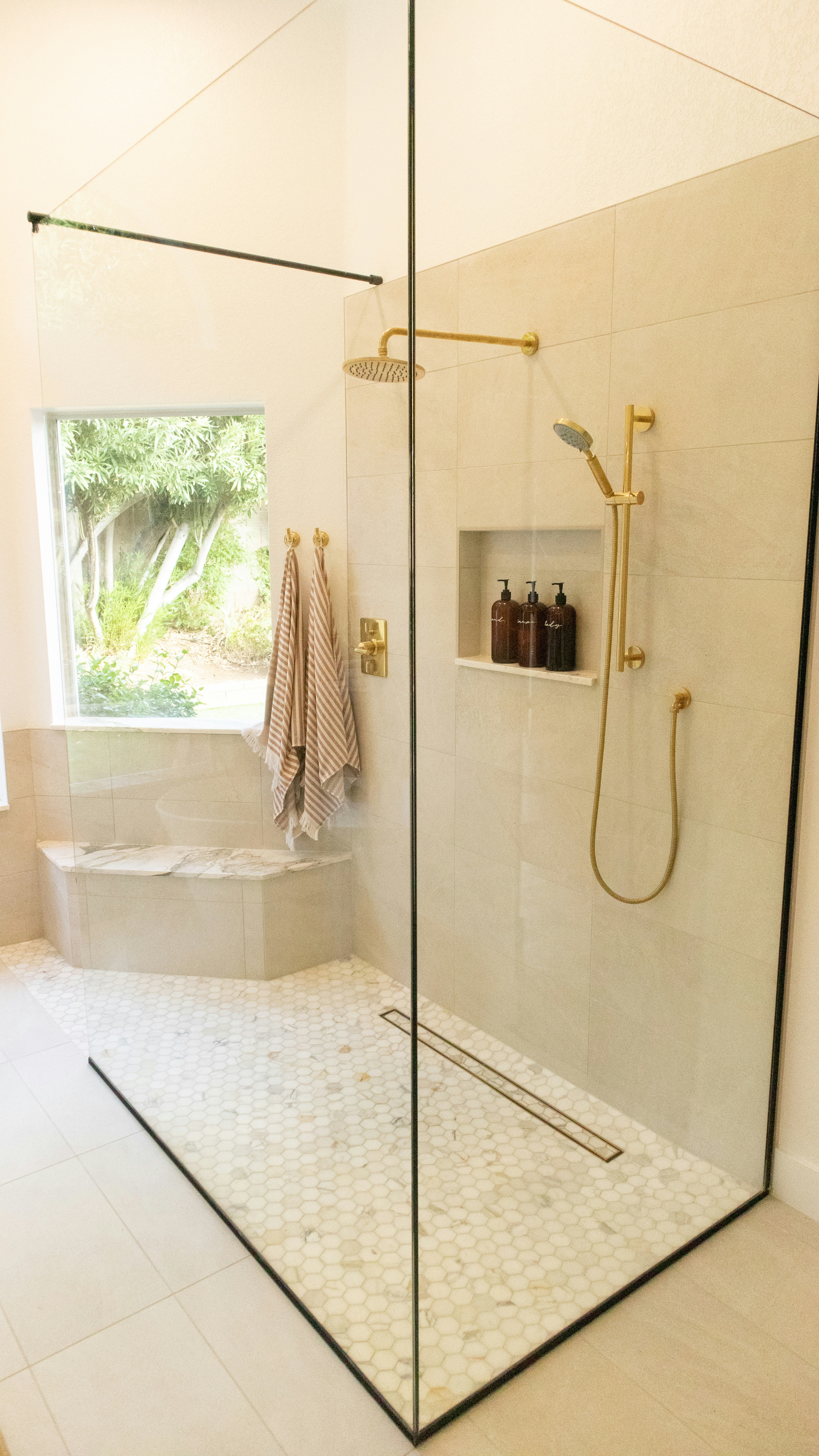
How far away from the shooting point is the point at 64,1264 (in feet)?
6.45

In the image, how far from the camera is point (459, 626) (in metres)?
1.47

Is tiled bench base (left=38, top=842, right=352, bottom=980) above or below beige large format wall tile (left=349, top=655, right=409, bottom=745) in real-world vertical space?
below

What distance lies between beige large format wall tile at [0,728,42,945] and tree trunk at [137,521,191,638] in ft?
5.01

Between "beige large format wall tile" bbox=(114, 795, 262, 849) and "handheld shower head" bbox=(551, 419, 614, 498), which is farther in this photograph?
"beige large format wall tile" bbox=(114, 795, 262, 849)

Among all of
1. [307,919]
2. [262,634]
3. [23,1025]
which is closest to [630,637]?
[262,634]

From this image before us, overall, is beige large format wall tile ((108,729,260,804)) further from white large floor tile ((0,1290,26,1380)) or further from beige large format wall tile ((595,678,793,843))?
white large floor tile ((0,1290,26,1380))

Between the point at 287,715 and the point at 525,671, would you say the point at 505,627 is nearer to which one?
the point at 525,671

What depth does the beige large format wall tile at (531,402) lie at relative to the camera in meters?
1.43

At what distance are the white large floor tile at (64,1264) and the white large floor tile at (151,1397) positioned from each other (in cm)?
5

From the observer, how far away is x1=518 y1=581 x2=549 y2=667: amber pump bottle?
1524mm

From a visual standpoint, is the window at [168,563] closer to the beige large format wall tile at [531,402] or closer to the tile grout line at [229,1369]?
the beige large format wall tile at [531,402]

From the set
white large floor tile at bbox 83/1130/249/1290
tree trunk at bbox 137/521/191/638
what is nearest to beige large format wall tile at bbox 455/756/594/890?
tree trunk at bbox 137/521/191/638

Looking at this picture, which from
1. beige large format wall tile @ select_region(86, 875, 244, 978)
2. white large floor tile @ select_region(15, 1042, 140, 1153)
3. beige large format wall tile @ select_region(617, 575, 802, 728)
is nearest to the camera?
beige large format wall tile @ select_region(617, 575, 802, 728)

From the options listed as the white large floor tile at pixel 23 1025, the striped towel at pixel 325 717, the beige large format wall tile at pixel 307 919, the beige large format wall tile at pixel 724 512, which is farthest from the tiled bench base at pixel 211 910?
the beige large format wall tile at pixel 724 512
